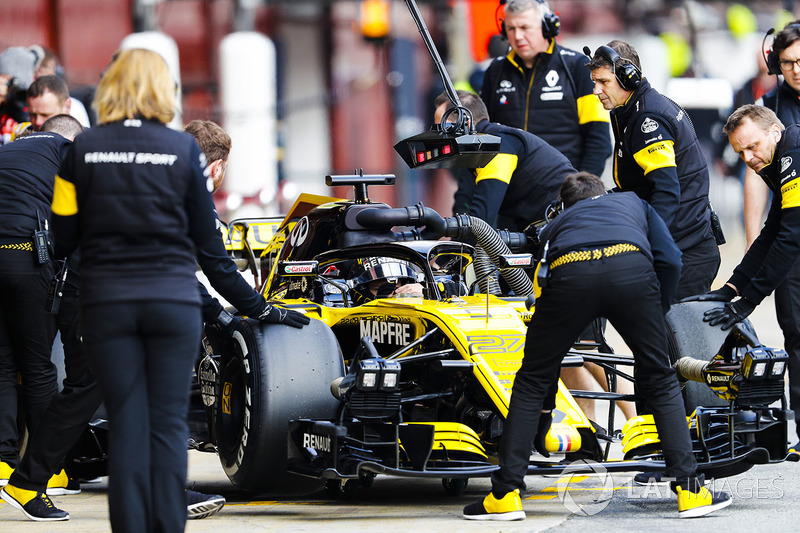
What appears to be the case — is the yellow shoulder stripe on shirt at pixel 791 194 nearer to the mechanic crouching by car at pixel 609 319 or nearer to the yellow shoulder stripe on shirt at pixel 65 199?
the mechanic crouching by car at pixel 609 319

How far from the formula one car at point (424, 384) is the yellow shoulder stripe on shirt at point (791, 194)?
0.67 metres

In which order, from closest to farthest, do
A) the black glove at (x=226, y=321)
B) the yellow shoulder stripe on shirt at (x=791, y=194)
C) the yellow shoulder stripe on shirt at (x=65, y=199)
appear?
the yellow shoulder stripe on shirt at (x=65, y=199) → the black glove at (x=226, y=321) → the yellow shoulder stripe on shirt at (x=791, y=194)

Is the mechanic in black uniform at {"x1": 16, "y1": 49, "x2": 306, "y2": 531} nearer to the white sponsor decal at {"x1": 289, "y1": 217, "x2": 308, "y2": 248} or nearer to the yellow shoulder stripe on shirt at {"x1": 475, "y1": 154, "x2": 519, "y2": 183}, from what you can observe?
the white sponsor decal at {"x1": 289, "y1": 217, "x2": 308, "y2": 248}

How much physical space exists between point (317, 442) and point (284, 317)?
2.17 ft

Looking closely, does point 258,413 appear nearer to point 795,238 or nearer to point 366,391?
point 366,391

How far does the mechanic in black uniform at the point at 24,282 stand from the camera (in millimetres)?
6840

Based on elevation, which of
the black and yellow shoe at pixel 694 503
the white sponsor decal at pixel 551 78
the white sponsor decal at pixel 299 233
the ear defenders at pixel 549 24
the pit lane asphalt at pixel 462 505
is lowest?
the pit lane asphalt at pixel 462 505

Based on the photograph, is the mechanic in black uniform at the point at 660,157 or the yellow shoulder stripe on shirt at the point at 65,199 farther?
the mechanic in black uniform at the point at 660,157

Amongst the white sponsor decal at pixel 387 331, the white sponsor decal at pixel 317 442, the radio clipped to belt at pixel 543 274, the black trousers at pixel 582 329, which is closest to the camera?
the black trousers at pixel 582 329

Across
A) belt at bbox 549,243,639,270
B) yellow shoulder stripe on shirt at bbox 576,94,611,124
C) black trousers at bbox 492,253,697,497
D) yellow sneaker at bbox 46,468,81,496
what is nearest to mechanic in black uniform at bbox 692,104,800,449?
black trousers at bbox 492,253,697,497

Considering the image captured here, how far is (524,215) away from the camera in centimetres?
827

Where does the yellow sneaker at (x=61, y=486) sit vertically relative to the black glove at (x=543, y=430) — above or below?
below

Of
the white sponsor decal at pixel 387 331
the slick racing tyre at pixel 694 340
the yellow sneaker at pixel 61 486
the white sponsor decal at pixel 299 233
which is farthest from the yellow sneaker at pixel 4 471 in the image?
the slick racing tyre at pixel 694 340

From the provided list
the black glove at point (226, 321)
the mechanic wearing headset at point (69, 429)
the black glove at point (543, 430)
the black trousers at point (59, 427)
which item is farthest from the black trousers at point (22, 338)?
the black glove at point (543, 430)
